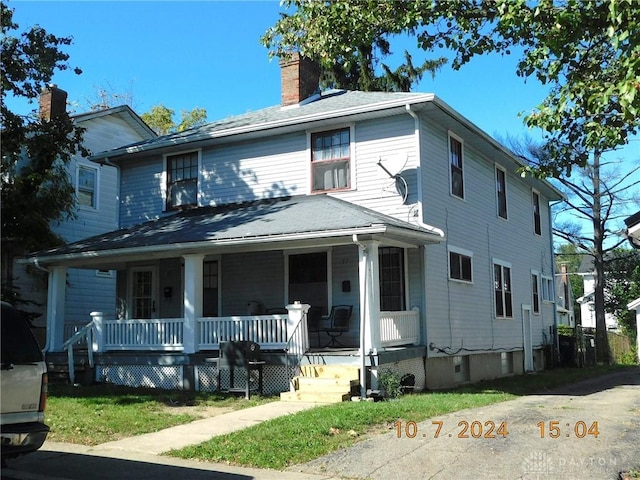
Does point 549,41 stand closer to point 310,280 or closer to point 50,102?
point 310,280

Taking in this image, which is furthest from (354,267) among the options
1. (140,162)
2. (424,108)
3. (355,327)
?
(140,162)

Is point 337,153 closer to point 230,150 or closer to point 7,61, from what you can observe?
point 230,150

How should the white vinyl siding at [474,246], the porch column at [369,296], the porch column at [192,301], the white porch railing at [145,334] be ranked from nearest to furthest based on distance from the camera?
the porch column at [369,296] < the porch column at [192,301] < the white porch railing at [145,334] < the white vinyl siding at [474,246]

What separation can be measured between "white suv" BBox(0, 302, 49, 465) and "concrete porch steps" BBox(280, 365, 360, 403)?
20.5 feet

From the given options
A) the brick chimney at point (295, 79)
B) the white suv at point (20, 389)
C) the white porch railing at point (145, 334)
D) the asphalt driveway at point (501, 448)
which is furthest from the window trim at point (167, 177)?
the white suv at point (20, 389)

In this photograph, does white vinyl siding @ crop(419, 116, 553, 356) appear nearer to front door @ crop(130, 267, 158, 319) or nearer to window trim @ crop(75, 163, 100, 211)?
front door @ crop(130, 267, 158, 319)

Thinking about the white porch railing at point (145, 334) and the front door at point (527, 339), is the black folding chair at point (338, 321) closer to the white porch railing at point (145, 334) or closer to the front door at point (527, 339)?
the white porch railing at point (145, 334)

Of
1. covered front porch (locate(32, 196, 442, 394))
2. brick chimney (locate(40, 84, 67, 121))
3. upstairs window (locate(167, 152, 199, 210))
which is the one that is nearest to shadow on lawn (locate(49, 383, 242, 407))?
covered front porch (locate(32, 196, 442, 394))

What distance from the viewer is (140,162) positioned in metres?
18.7

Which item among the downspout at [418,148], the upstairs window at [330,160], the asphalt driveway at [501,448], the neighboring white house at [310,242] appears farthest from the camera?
the upstairs window at [330,160]

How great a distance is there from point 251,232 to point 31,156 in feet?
27.9

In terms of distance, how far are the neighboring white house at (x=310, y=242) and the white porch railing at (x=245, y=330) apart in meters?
0.04

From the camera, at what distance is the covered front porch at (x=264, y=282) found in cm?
1297

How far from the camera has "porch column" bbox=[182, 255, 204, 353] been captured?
1402 cm
